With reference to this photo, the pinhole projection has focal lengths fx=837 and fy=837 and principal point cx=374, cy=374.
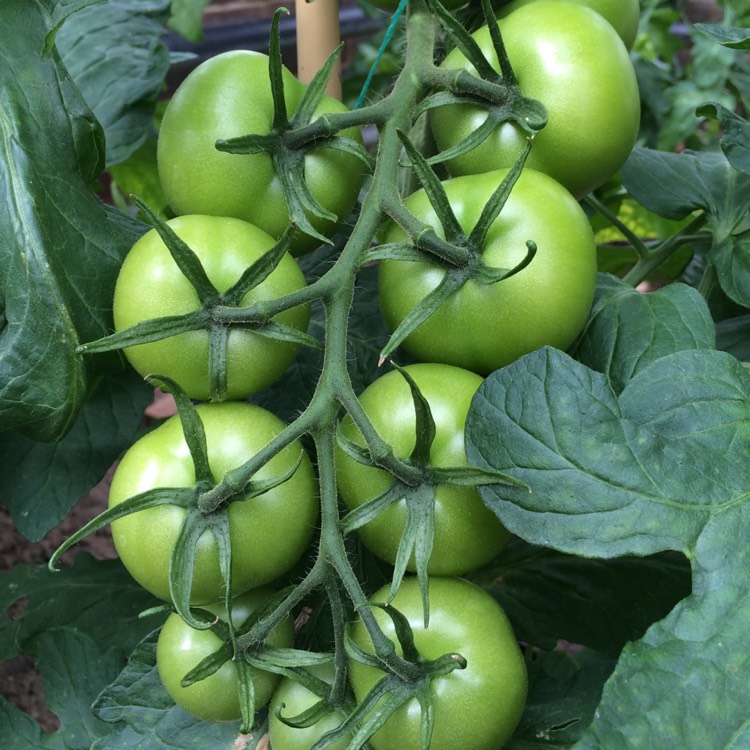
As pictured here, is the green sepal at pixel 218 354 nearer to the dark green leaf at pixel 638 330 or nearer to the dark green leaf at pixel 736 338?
the dark green leaf at pixel 638 330

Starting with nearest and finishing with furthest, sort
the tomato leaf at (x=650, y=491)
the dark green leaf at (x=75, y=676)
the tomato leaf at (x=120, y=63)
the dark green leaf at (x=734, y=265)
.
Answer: the tomato leaf at (x=650, y=491)
the dark green leaf at (x=734, y=265)
the dark green leaf at (x=75, y=676)
the tomato leaf at (x=120, y=63)

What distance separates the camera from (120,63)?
796 millimetres

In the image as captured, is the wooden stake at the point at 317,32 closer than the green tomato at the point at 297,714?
No

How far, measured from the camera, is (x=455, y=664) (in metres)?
0.41

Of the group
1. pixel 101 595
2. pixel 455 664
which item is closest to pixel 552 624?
pixel 455 664

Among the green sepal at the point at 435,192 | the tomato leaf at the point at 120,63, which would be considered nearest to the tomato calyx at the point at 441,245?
the green sepal at the point at 435,192

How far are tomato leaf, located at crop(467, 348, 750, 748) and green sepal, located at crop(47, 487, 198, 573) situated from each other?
0.14 meters

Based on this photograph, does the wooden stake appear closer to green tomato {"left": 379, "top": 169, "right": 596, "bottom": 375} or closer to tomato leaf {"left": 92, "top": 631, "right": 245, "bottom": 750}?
green tomato {"left": 379, "top": 169, "right": 596, "bottom": 375}

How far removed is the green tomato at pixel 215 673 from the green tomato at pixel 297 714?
0.04 ft

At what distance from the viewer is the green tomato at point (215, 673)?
46cm

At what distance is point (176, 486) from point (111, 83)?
519mm

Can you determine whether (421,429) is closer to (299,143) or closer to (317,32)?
(299,143)

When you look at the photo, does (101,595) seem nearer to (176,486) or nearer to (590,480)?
(176,486)

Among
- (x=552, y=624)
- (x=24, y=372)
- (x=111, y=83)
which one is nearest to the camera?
(x=24, y=372)
